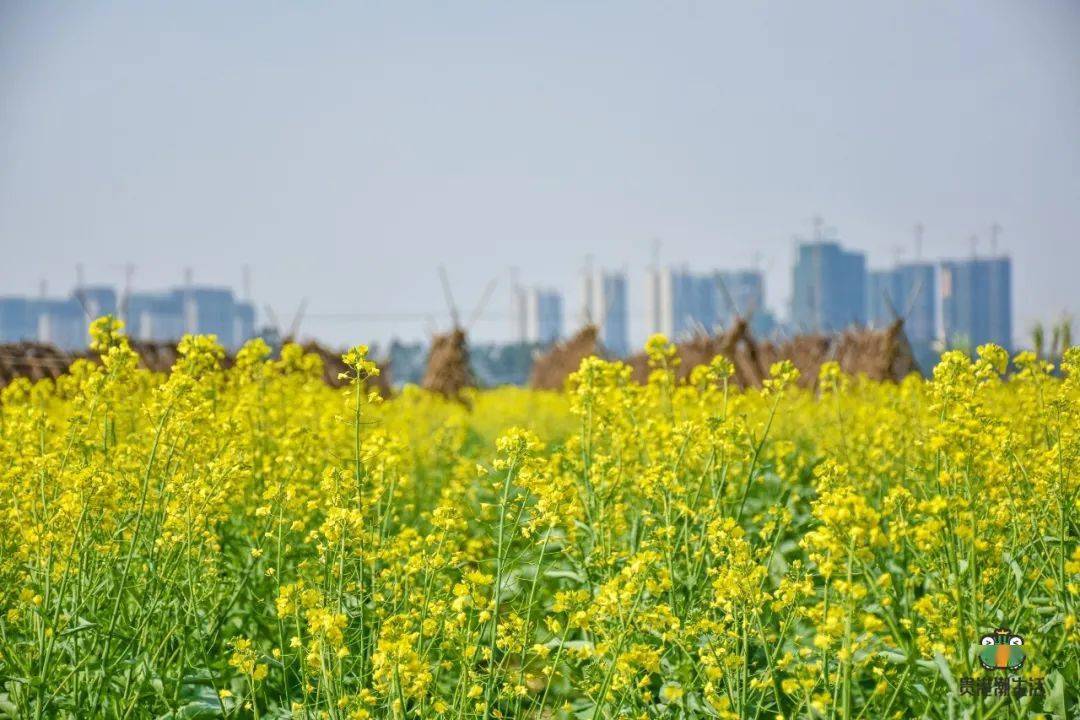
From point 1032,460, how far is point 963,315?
115919mm

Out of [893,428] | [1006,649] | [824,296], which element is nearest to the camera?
[1006,649]

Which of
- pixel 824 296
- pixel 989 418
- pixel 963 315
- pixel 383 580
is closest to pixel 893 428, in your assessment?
pixel 989 418

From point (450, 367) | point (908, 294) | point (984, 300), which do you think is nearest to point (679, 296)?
point (984, 300)

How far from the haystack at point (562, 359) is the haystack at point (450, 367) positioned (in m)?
2.16

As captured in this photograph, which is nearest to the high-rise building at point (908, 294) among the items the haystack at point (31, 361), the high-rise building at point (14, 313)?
the haystack at point (31, 361)

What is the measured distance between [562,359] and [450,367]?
7.30 m

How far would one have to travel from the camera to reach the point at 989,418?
3346 mm

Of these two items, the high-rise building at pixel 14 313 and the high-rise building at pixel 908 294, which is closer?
the high-rise building at pixel 908 294

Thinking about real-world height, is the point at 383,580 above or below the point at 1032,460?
below

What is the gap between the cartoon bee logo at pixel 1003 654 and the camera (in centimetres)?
256

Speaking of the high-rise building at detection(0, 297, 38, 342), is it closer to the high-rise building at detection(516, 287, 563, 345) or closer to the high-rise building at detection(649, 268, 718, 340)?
the high-rise building at detection(516, 287, 563, 345)

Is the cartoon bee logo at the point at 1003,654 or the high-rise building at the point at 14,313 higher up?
the high-rise building at the point at 14,313

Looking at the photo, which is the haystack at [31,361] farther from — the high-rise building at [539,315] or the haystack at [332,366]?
the high-rise building at [539,315]

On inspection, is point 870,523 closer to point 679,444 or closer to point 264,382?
point 679,444
